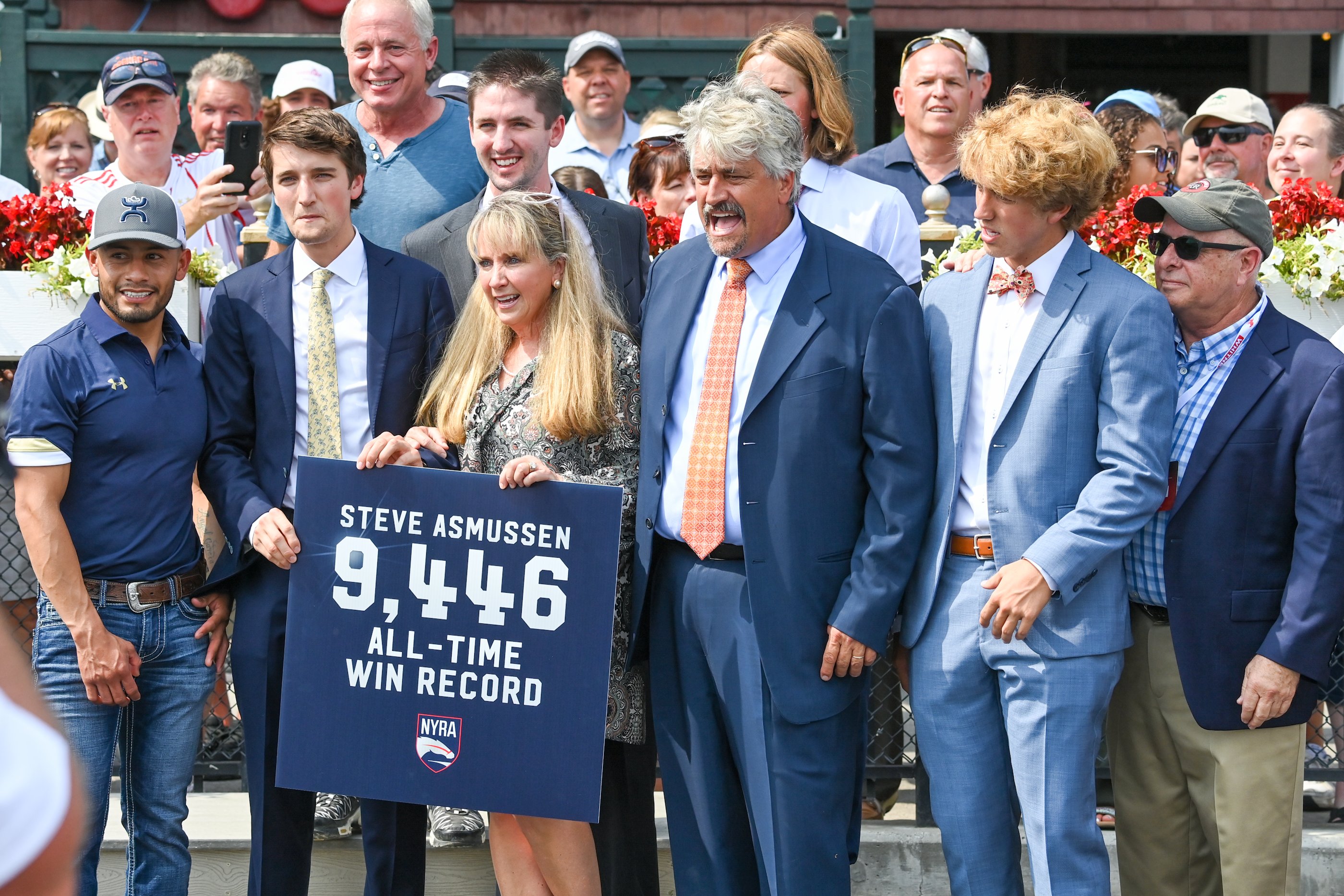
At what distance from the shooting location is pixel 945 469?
3.54 m

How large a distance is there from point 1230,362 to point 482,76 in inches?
94.3

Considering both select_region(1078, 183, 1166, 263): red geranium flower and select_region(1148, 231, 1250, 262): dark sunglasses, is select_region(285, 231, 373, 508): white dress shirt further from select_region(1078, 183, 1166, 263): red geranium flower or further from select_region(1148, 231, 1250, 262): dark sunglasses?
select_region(1078, 183, 1166, 263): red geranium flower

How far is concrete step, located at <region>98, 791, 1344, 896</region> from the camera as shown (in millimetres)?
4633

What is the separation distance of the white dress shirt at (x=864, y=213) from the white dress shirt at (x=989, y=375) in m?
1.03

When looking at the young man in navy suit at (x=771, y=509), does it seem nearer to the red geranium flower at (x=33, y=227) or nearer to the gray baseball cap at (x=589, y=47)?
the red geranium flower at (x=33, y=227)

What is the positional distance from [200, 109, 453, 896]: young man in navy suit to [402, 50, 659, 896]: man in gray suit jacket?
0.34 m

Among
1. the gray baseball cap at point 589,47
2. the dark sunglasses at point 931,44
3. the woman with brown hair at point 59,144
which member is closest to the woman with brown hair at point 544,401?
the dark sunglasses at point 931,44

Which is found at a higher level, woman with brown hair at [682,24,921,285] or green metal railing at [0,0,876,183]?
green metal railing at [0,0,876,183]

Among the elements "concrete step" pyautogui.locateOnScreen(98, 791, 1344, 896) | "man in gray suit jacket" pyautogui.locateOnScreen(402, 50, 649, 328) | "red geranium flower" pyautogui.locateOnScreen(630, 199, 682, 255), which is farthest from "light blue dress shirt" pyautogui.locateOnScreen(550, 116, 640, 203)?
"concrete step" pyautogui.locateOnScreen(98, 791, 1344, 896)

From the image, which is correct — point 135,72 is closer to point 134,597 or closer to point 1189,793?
point 134,597

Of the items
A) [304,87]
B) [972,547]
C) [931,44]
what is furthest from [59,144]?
[972,547]

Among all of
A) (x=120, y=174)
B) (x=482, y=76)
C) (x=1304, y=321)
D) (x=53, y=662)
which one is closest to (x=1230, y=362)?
(x=1304, y=321)

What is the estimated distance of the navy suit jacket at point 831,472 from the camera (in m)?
3.48

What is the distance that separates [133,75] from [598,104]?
2.43 meters
